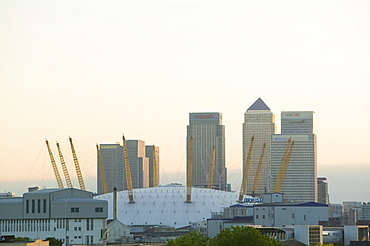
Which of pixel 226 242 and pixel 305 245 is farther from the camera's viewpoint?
pixel 305 245

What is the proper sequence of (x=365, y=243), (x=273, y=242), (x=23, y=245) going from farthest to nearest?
(x=365, y=243), (x=273, y=242), (x=23, y=245)

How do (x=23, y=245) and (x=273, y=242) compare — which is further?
(x=273, y=242)

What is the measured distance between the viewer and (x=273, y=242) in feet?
525

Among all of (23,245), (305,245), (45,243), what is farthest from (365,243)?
(23,245)

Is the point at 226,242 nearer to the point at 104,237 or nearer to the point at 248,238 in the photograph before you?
the point at 248,238

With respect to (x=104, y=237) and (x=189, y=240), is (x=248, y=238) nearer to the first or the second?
(x=189, y=240)

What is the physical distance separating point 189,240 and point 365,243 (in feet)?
145

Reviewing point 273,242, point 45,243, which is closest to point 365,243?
point 273,242

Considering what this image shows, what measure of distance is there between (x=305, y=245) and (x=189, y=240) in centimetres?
3881

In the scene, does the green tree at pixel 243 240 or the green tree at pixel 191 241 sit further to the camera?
the green tree at pixel 191 241

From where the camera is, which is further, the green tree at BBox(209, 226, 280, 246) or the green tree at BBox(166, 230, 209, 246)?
the green tree at BBox(166, 230, 209, 246)

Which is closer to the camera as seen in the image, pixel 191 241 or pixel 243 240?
pixel 243 240

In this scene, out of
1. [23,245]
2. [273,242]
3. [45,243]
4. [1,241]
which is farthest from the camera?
[273,242]

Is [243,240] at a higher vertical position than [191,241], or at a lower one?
higher
